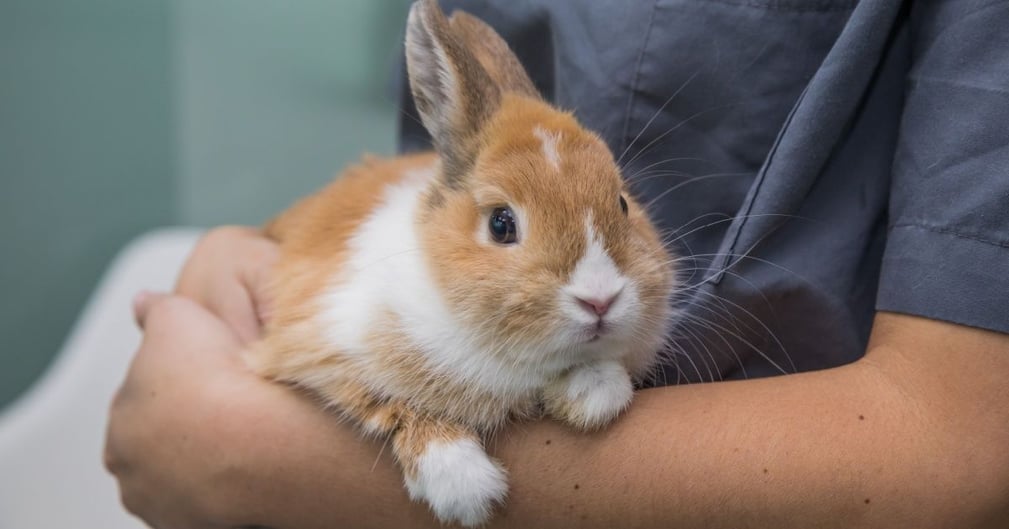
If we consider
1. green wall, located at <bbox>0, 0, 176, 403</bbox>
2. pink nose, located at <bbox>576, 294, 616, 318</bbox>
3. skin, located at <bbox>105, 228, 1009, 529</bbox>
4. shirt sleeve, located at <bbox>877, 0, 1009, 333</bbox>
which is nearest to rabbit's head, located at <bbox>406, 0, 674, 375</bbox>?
pink nose, located at <bbox>576, 294, 616, 318</bbox>

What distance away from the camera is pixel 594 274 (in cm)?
87

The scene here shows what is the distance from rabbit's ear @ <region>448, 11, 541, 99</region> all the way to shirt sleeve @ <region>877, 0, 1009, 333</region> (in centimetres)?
45

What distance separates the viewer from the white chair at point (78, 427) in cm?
194

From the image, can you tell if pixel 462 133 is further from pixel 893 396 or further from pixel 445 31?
pixel 893 396

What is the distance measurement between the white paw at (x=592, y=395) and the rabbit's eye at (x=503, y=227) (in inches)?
6.1

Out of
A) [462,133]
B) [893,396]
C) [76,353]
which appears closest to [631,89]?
[462,133]

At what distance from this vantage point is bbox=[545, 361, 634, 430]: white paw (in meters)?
0.91

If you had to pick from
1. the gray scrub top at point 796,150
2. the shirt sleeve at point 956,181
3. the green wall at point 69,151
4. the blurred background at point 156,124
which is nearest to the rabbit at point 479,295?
the gray scrub top at point 796,150

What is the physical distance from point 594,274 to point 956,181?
372 mm

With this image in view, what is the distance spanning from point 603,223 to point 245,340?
0.58m

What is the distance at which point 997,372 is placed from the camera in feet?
2.79

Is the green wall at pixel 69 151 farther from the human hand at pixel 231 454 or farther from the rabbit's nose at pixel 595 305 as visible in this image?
the rabbit's nose at pixel 595 305

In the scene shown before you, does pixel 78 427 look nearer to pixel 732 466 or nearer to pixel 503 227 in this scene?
pixel 503 227

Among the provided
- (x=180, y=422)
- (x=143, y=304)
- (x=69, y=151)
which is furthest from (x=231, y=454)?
(x=69, y=151)
